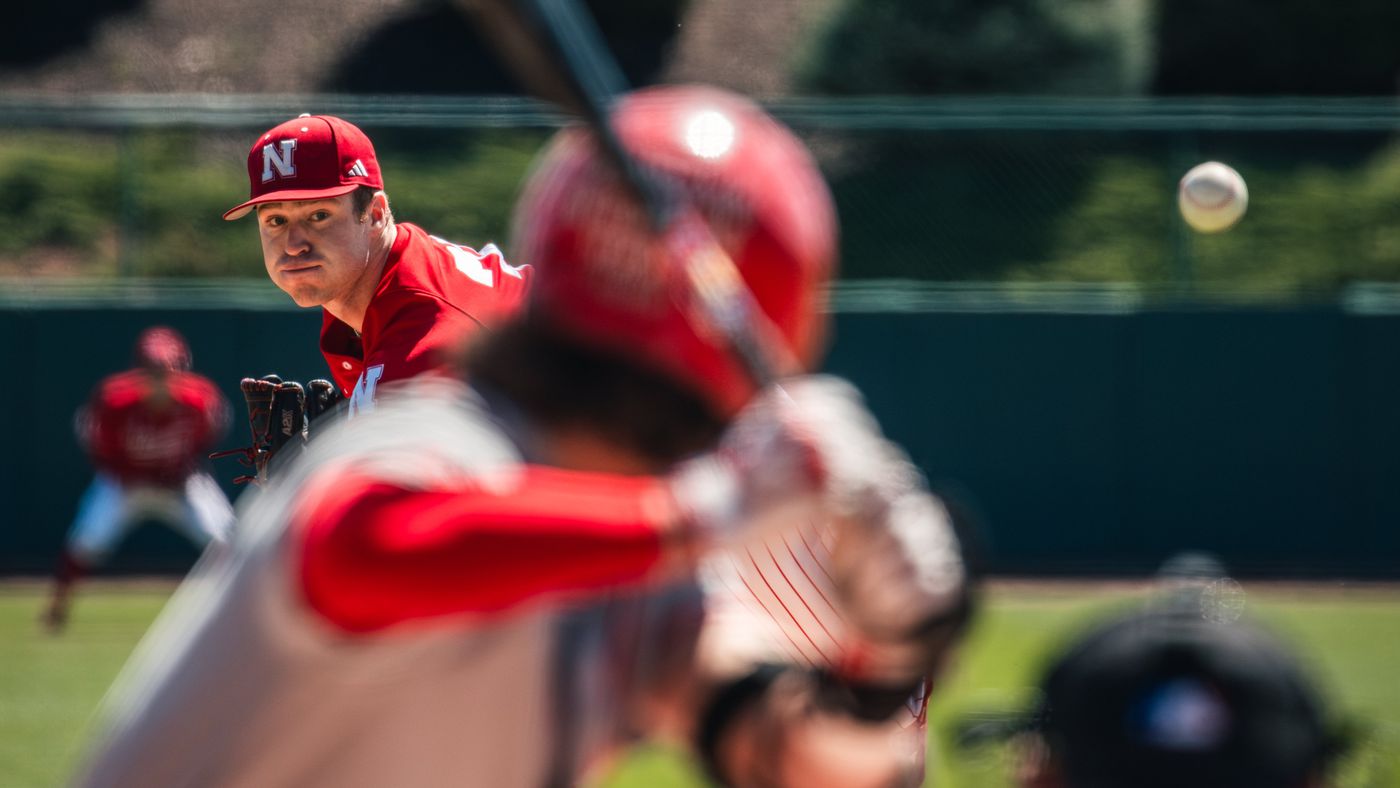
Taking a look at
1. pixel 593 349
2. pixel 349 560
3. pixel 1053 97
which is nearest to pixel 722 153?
pixel 593 349

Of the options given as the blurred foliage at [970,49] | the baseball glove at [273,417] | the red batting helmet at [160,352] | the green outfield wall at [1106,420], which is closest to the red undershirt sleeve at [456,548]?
the baseball glove at [273,417]

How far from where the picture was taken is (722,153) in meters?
1.88

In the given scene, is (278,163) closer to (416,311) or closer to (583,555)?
(416,311)

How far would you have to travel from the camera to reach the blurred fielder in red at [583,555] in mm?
1624

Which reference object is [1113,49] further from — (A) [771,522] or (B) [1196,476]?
(A) [771,522]

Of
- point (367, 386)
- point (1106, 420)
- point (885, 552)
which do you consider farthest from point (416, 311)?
point (1106, 420)

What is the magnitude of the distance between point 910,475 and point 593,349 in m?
0.34

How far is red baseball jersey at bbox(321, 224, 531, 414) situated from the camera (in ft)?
13.9

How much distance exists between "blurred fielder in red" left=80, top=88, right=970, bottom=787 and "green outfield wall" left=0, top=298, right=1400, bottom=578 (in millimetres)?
13223

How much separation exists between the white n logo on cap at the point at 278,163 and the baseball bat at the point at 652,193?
8.19 ft

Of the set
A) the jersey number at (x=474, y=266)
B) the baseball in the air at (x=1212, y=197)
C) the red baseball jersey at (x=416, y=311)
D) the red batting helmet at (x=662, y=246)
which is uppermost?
the baseball in the air at (x=1212, y=197)

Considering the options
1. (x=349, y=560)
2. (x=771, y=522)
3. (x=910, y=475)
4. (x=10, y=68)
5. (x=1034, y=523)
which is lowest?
(x=349, y=560)

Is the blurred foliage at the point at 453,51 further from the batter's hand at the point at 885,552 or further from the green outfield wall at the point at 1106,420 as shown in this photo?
the batter's hand at the point at 885,552

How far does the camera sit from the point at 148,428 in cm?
1336
